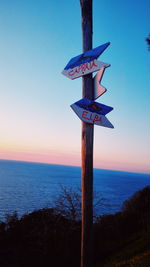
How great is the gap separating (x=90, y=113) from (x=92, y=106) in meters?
0.13

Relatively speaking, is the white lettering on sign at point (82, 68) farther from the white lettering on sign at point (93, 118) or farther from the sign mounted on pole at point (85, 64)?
the white lettering on sign at point (93, 118)

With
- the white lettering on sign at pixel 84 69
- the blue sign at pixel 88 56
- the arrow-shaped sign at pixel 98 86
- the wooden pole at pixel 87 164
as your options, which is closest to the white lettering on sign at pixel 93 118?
the wooden pole at pixel 87 164

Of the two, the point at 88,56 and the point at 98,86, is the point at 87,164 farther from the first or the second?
the point at 88,56

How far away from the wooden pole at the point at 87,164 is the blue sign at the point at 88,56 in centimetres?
14

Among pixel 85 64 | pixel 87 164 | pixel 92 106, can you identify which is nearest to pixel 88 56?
pixel 85 64

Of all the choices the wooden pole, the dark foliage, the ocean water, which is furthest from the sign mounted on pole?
the ocean water

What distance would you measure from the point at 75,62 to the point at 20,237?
10.6 meters

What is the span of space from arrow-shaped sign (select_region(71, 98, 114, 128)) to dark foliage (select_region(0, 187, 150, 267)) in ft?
19.2

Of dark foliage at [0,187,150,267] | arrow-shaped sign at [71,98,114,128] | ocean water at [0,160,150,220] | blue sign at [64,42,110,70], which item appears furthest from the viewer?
ocean water at [0,160,150,220]

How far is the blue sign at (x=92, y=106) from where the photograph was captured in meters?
2.56

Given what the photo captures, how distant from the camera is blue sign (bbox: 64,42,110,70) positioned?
2635 millimetres

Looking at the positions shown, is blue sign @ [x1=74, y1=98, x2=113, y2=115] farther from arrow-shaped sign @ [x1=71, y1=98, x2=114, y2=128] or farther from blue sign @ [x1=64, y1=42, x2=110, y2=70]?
blue sign @ [x1=64, y1=42, x2=110, y2=70]

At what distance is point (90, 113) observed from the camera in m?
2.55

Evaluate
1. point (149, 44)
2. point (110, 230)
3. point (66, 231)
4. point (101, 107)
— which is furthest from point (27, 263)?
point (149, 44)
